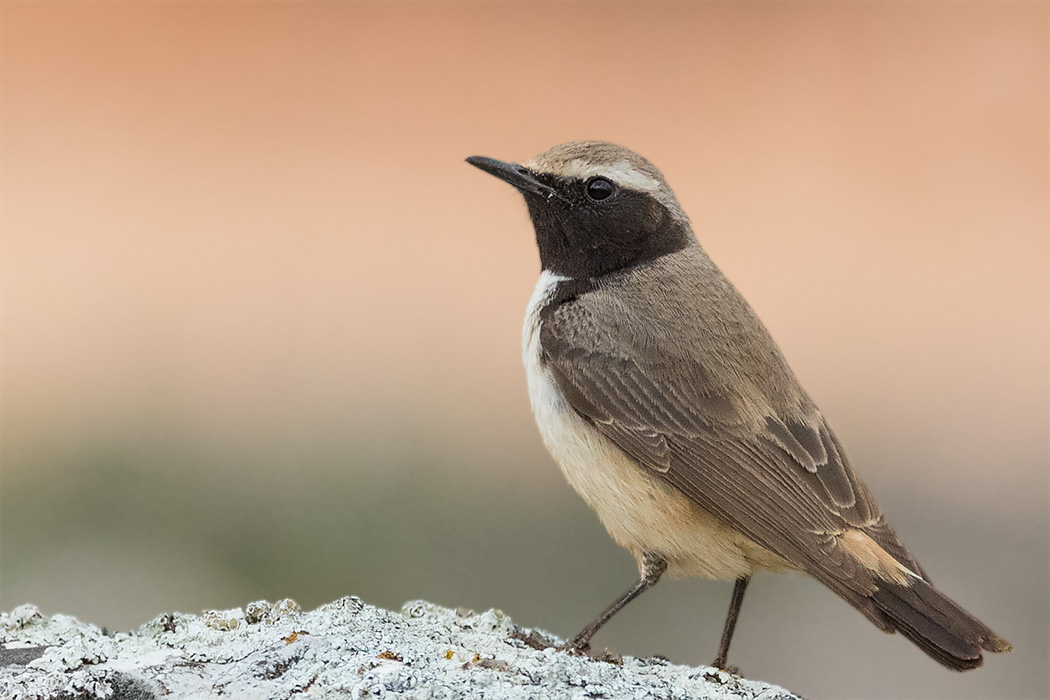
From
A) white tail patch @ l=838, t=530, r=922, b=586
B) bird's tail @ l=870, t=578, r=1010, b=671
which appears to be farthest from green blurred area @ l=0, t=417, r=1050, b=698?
bird's tail @ l=870, t=578, r=1010, b=671

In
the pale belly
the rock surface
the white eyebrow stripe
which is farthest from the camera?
the white eyebrow stripe

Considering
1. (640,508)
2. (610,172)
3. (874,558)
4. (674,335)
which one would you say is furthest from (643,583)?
(610,172)

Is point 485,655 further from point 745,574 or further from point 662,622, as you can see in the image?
point 662,622

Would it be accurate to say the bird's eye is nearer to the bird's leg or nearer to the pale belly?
the pale belly

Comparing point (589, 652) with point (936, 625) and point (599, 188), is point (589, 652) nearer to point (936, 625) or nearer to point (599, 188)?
point (936, 625)

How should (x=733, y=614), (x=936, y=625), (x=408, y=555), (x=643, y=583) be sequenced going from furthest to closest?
(x=408, y=555) → (x=733, y=614) → (x=643, y=583) → (x=936, y=625)

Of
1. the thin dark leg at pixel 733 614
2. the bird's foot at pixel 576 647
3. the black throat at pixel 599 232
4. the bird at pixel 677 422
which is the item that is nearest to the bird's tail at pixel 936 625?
the bird at pixel 677 422

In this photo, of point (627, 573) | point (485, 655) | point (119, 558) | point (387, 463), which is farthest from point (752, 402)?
point (119, 558)
